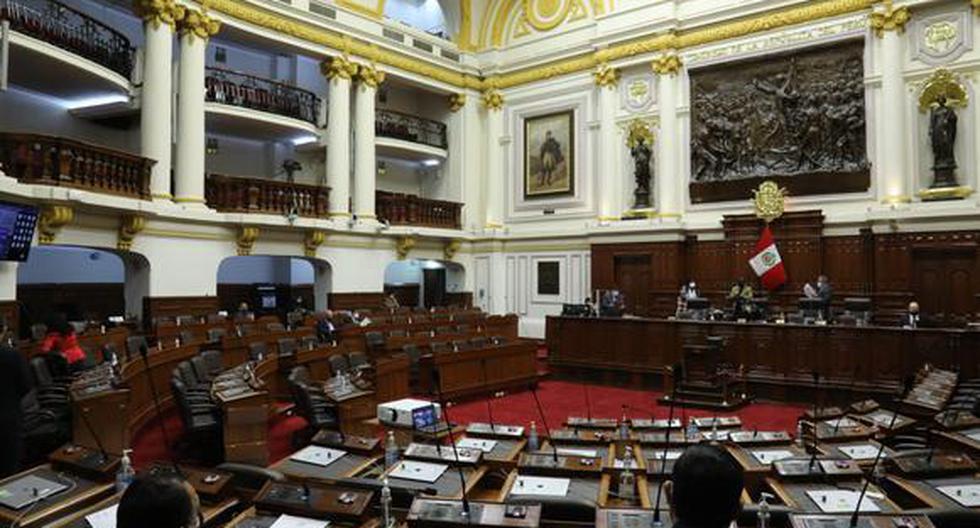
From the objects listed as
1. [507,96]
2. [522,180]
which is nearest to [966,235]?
[522,180]

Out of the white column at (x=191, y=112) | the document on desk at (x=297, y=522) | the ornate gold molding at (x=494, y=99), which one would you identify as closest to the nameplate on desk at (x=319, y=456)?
the document on desk at (x=297, y=522)

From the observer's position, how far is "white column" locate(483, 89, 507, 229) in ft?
57.7

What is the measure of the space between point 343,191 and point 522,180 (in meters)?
4.88

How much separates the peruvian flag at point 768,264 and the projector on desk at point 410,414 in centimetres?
926

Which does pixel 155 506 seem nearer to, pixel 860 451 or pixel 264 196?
pixel 860 451

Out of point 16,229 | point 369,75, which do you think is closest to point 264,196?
point 369,75

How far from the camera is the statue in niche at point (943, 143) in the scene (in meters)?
11.6

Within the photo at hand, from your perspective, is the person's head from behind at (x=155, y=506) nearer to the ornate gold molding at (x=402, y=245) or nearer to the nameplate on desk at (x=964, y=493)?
the nameplate on desk at (x=964, y=493)

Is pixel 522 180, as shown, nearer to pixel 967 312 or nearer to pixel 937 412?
pixel 967 312

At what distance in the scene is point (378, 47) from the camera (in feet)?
50.5

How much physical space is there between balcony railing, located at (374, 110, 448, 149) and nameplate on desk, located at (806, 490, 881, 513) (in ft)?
47.1

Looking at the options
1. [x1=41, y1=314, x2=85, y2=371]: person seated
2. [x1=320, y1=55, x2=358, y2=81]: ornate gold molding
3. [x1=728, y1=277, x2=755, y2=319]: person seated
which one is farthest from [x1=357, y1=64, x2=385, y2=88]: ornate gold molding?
[x1=41, y1=314, x2=85, y2=371]: person seated

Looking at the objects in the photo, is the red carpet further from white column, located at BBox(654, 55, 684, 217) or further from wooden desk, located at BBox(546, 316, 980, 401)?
white column, located at BBox(654, 55, 684, 217)

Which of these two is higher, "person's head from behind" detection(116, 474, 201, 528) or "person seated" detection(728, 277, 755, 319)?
"person seated" detection(728, 277, 755, 319)
